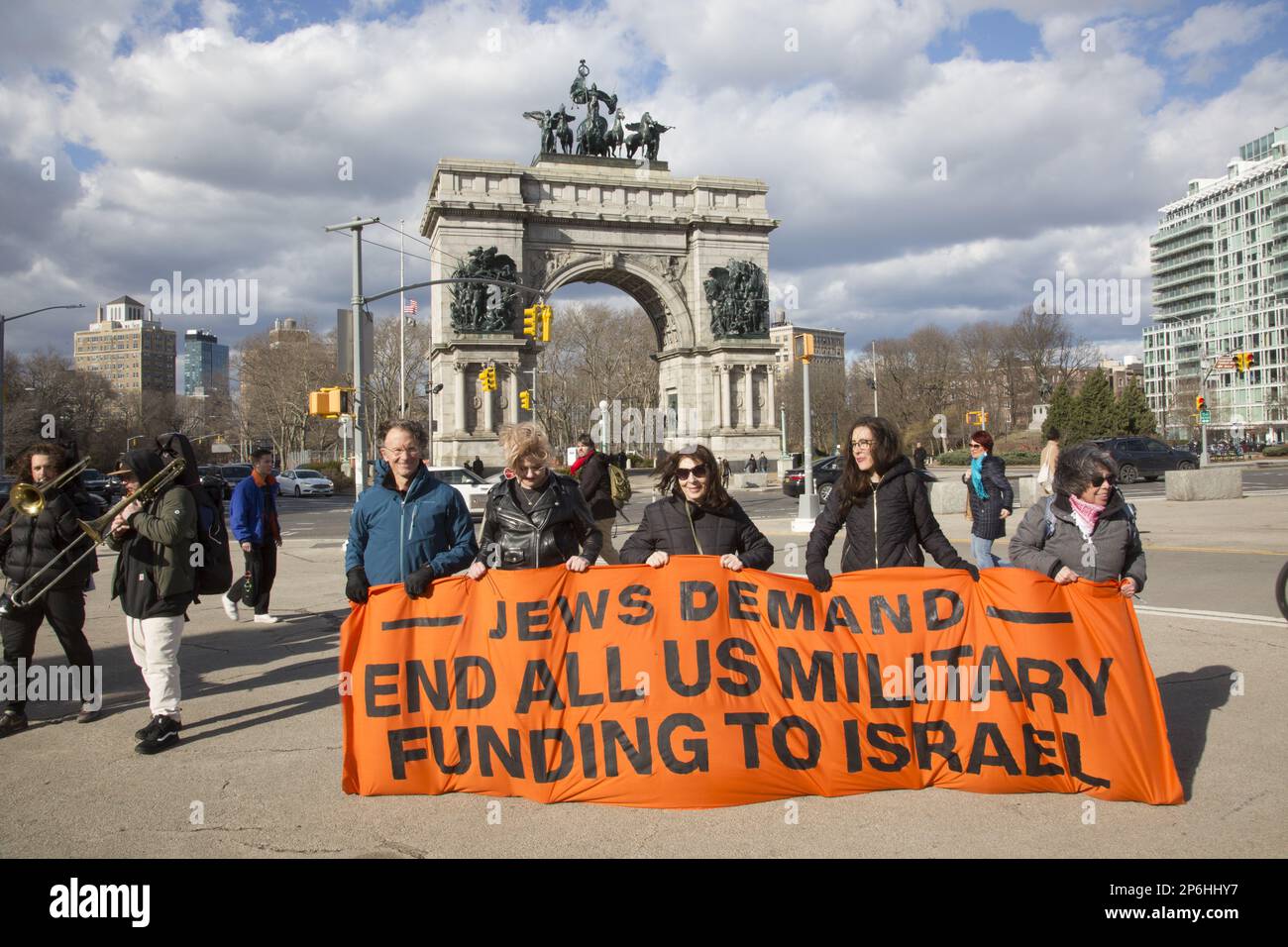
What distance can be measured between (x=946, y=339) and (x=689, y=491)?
9074cm

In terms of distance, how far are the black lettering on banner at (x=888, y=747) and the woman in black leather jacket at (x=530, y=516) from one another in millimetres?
1779

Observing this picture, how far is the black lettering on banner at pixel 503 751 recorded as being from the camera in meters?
4.80

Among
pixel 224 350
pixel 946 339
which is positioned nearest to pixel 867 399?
pixel 946 339

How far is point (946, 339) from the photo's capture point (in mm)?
90375

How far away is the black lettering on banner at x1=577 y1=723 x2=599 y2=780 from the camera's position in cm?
473

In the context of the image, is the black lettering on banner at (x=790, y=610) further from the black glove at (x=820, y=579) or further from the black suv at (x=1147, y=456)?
the black suv at (x=1147, y=456)

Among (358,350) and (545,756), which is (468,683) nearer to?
(545,756)

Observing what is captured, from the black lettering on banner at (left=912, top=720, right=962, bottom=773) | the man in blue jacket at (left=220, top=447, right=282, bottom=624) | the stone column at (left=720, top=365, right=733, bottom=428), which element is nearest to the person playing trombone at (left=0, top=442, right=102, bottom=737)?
the man in blue jacket at (left=220, top=447, right=282, bottom=624)

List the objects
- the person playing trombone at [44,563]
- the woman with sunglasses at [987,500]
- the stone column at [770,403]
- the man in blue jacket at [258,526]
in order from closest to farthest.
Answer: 1. the person playing trombone at [44,563]
2. the man in blue jacket at [258,526]
3. the woman with sunglasses at [987,500]
4. the stone column at [770,403]

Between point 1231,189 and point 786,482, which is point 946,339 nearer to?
point 786,482

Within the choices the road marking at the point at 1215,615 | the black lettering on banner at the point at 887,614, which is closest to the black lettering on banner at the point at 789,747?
the black lettering on banner at the point at 887,614

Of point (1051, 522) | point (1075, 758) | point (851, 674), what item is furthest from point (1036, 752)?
point (1051, 522)

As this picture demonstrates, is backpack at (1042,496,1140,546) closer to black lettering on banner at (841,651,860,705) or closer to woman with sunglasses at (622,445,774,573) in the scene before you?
black lettering on banner at (841,651,860,705)

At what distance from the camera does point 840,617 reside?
5031 mm
